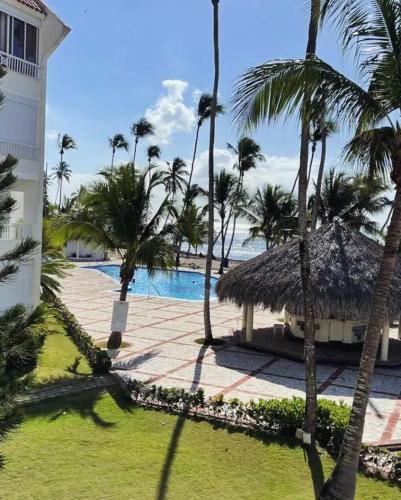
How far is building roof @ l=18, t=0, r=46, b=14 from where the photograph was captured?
40.2ft

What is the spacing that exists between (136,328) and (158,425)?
322 inches

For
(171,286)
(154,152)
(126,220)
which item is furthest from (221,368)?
(154,152)

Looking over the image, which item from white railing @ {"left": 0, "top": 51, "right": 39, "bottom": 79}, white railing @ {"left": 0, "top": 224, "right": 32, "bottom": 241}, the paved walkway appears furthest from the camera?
white railing @ {"left": 0, "top": 224, "right": 32, "bottom": 241}

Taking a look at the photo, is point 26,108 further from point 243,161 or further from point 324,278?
point 243,161

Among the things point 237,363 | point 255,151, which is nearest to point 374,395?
point 237,363

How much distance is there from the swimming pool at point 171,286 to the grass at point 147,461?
52.2ft

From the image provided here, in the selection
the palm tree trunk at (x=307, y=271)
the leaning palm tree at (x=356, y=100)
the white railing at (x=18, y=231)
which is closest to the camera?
the leaning palm tree at (x=356, y=100)

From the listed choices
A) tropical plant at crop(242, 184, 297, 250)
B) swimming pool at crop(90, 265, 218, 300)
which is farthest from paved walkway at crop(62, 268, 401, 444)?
tropical plant at crop(242, 184, 297, 250)

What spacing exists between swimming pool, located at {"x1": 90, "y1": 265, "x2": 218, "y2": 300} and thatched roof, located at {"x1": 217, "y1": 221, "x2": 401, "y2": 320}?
10390mm

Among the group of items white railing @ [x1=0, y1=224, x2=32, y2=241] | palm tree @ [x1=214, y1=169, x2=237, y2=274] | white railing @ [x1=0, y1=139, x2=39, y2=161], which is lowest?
white railing @ [x1=0, y1=224, x2=32, y2=241]

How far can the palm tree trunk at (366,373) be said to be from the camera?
18.5ft

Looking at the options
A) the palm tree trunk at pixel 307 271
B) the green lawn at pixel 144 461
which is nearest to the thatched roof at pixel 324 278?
the palm tree trunk at pixel 307 271

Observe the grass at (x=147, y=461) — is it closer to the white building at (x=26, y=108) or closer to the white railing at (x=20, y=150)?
the white building at (x=26, y=108)

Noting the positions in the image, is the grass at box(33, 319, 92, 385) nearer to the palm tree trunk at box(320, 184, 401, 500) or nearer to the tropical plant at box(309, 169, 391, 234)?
the palm tree trunk at box(320, 184, 401, 500)
